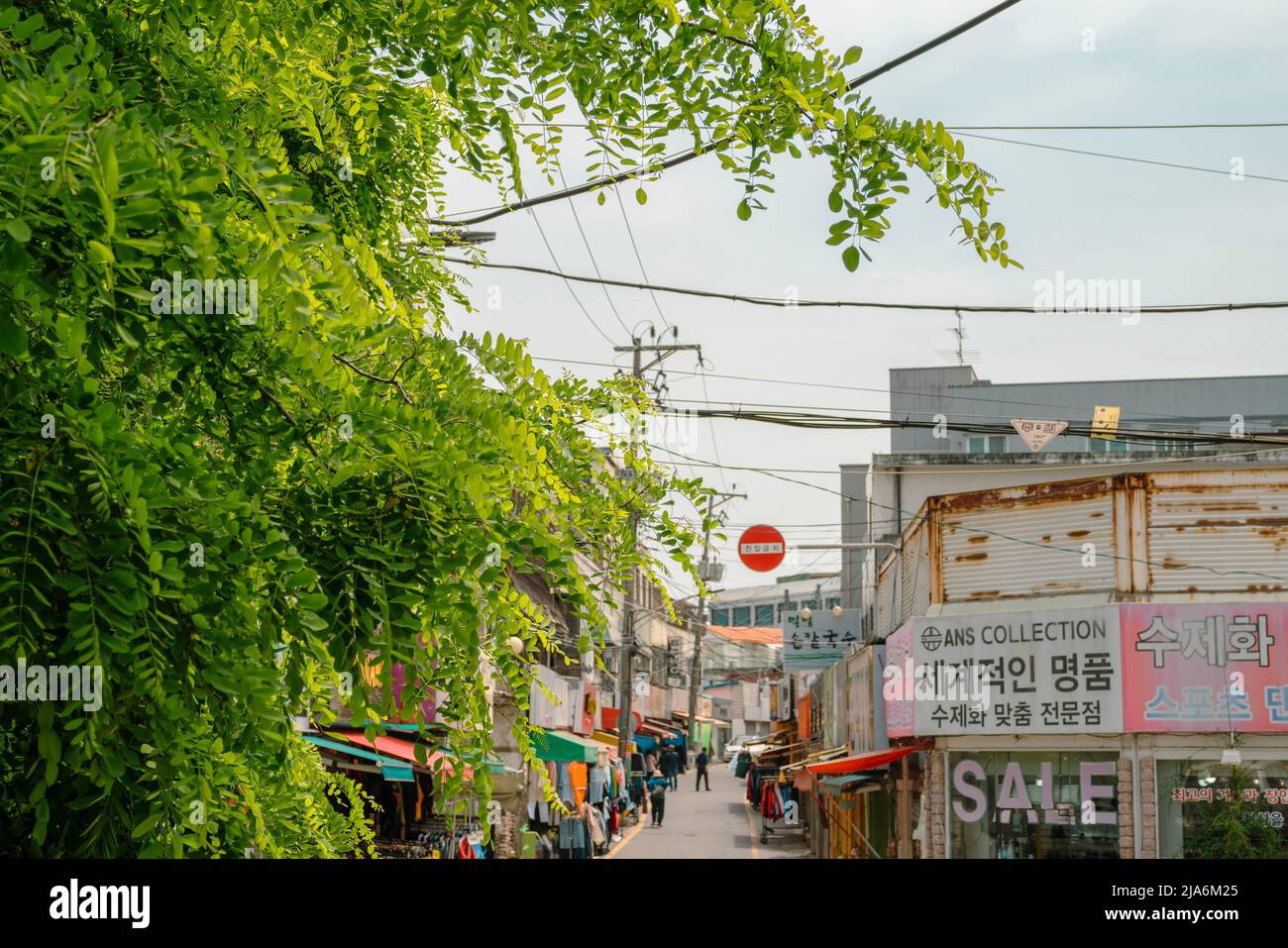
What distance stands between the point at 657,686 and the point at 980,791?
5334 centimetres

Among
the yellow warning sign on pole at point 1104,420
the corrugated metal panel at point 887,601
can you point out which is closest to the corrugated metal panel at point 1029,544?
the yellow warning sign on pole at point 1104,420

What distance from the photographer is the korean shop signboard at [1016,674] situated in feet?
54.2

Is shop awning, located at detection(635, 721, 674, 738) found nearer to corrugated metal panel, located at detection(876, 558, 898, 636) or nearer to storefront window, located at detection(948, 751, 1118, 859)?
corrugated metal panel, located at detection(876, 558, 898, 636)

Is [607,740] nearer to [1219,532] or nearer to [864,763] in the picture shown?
[864,763]

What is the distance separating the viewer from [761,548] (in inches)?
978

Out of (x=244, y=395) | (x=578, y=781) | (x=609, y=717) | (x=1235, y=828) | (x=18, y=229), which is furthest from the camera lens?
(x=609, y=717)

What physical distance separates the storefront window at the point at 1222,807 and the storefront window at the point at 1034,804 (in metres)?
0.70

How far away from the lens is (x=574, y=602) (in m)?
3.26

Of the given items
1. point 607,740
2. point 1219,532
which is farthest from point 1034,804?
point 607,740

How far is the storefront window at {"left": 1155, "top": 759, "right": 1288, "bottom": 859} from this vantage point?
15328 mm

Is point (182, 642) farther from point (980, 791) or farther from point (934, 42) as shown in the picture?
point (980, 791)

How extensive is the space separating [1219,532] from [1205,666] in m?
1.97

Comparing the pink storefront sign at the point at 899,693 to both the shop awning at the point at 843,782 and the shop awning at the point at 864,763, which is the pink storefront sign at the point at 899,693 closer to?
the shop awning at the point at 864,763

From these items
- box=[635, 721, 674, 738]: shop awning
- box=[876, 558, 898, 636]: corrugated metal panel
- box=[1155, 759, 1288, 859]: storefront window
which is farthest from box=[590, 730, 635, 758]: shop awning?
box=[1155, 759, 1288, 859]: storefront window
